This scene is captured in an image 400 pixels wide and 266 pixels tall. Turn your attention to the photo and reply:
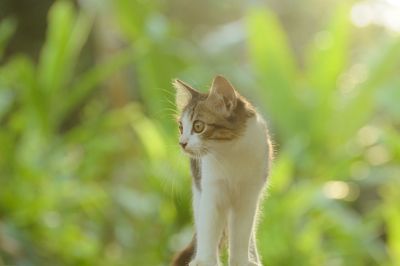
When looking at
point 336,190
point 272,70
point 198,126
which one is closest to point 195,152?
point 198,126

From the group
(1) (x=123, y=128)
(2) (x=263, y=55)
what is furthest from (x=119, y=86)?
(2) (x=263, y=55)

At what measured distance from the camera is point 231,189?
364 mm

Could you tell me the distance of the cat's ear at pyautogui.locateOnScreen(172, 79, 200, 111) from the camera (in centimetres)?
37

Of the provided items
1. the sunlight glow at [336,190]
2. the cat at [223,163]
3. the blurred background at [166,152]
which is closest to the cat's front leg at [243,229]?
the cat at [223,163]

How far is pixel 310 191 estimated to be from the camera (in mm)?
1650

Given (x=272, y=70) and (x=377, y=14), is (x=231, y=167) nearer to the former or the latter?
(x=272, y=70)

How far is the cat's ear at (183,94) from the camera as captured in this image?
1.22 ft

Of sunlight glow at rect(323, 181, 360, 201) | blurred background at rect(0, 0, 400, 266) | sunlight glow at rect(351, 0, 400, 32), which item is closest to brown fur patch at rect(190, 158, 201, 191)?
blurred background at rect(0, 0, 400, 266)

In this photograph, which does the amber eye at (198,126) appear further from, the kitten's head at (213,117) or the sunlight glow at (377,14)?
the sunlight glow at (377,14)

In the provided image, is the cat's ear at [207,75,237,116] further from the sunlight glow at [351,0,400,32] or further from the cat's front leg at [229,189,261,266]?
the sunlight glow at [351,0,400,32]

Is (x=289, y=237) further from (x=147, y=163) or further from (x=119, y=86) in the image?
(x=119, y=86)

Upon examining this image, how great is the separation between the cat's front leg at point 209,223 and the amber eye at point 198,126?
27 millimetres

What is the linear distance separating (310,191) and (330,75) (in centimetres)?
40

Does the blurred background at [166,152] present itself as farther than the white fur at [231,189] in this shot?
Yes
